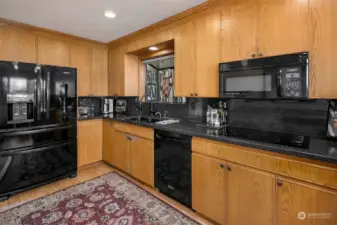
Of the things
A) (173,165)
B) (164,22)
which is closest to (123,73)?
(164,22)

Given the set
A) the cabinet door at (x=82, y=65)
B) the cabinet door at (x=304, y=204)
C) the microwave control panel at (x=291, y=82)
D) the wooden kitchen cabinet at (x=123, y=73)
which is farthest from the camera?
the wooden kitchen cabinet at (x=123, y=73)

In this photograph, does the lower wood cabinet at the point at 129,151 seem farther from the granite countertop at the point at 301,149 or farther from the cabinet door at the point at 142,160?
the granite countertop at the point at 301,149

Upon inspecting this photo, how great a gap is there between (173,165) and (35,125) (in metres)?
2.00

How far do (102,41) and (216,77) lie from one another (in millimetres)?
2610

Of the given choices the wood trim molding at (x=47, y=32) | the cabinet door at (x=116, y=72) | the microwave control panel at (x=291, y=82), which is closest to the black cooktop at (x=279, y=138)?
the microwave control panel at (x=291, y=82)

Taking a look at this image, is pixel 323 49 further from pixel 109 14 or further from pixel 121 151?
pixel 121 151

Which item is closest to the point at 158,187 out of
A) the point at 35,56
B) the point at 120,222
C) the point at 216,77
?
the point at 120,222

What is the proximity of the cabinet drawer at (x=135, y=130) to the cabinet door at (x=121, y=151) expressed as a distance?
0.10 metres

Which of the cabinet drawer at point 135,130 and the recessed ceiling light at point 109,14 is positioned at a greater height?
the recessed ceiling light at point 109,14

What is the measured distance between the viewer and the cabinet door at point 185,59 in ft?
7.51

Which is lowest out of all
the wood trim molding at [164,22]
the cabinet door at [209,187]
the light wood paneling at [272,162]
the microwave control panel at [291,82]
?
the cabinet door at [209,187]

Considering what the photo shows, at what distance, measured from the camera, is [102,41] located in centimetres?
355

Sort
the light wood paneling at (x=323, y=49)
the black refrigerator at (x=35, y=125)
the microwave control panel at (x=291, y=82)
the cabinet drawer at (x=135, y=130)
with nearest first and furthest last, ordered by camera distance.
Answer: the light wood paneling at (x=323, y=49), the microwave control panel at (x=291, y=82), the black refrigerator at (x=35, y=125), the cabinet drawer at (x=135, y=130)

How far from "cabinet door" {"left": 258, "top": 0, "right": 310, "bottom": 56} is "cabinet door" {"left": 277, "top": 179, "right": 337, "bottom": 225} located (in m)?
1.11
